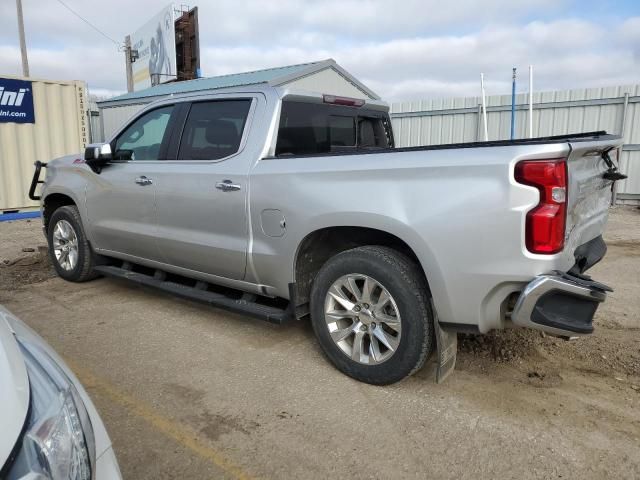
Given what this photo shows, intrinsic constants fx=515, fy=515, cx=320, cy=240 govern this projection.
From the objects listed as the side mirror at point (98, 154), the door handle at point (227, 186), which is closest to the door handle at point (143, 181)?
the side mirror at point (98, 154)

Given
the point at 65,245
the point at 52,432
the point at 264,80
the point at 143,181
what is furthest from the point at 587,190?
the point at 264,80

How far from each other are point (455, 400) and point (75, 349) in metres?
2.78

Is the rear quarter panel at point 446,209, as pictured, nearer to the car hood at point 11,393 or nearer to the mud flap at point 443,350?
the mud flap at point 443,350

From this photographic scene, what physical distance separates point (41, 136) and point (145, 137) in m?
7.77

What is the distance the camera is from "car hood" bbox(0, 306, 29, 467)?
4.16 ft

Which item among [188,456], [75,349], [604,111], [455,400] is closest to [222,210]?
[75,349]

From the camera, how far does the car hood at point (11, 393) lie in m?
1.27

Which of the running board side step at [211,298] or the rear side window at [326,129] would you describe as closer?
the running board side step at [211,298]

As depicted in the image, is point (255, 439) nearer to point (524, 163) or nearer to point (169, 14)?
point (524, 163)

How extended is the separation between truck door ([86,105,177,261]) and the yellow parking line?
1333mm

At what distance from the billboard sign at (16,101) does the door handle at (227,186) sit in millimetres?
8774

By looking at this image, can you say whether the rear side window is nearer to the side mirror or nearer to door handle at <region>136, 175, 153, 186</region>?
door handle at <region>136, 175, 153, 186</region>

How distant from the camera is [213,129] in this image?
406 cm

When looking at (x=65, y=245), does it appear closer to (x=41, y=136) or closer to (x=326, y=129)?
(x=326, y=129)
